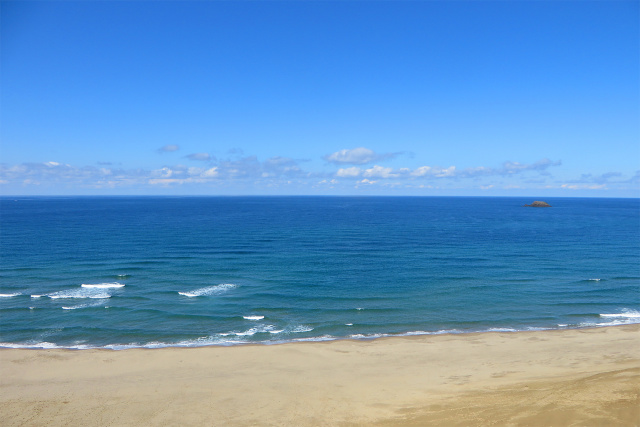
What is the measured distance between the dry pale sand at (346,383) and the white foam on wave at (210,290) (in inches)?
500

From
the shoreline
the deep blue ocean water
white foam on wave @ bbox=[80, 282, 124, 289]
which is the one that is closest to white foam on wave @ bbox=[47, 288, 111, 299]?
the deep blue ocean water

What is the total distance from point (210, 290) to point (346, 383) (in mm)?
23611

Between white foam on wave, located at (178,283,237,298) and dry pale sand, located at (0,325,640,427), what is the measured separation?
1269 cm

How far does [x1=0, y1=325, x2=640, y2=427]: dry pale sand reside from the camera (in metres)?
20.2

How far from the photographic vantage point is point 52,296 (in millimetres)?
41219

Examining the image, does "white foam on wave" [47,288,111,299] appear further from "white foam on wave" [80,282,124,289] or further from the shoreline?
the shoreline

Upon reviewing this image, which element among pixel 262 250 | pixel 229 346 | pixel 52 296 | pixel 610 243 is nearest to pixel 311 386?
pixel 229 346

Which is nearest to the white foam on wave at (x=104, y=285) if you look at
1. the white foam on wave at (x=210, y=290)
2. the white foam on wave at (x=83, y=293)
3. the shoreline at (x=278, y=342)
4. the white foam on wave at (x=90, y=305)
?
the white foam on wave at (x=83, y=293)

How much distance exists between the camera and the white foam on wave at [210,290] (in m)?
42.2

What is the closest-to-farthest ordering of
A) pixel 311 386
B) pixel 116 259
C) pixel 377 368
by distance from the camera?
pixel 311 386 < pixel 377 368 < pixel 116 259

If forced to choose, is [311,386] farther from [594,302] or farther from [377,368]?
[594,302]

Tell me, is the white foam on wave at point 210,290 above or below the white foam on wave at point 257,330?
above

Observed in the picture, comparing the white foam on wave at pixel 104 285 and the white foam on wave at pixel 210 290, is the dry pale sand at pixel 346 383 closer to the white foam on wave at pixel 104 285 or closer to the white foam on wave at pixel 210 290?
the white foam on wave at pixel 210 290

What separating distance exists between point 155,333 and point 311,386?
52.8ft
